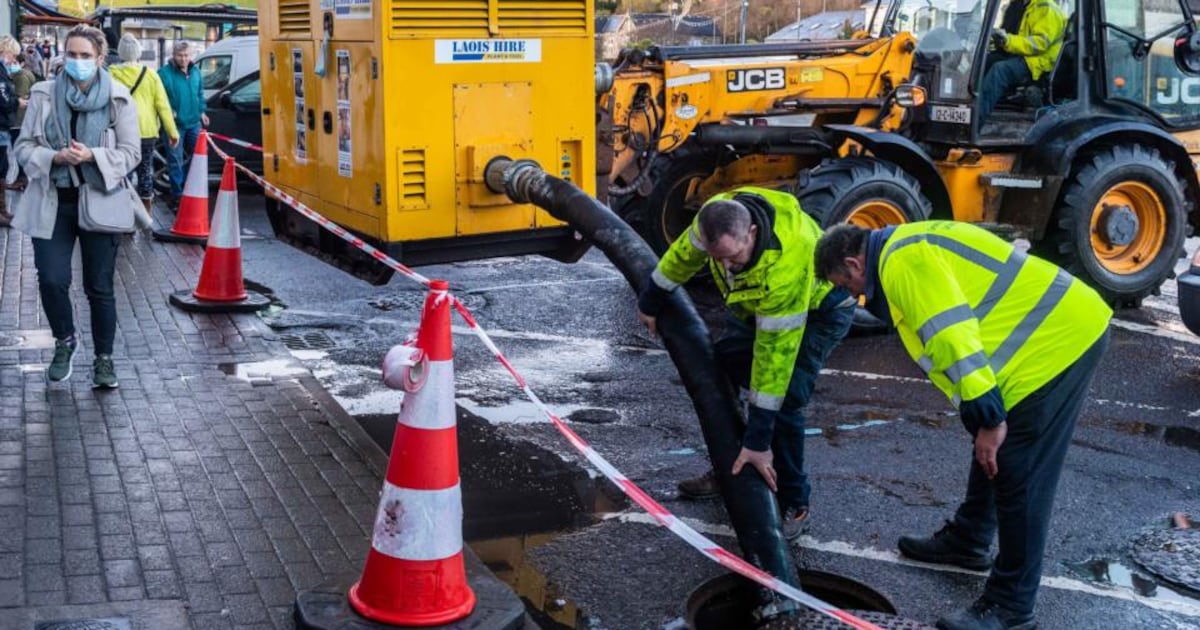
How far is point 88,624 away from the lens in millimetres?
4355

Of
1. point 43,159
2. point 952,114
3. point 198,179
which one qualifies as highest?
point 952,114

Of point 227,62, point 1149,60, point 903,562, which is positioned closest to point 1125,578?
point 903,562

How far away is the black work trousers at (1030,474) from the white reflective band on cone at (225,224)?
5.86m

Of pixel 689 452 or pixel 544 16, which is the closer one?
pixel 689 452

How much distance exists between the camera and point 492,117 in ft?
24.7

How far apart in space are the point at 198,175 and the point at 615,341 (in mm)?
4450

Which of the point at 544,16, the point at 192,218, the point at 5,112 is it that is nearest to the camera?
the point at 544,16

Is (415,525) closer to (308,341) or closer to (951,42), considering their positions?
(308,341)

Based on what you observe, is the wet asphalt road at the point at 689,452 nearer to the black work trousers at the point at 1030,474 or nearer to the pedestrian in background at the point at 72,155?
the black work trousers at the point at 1030,474

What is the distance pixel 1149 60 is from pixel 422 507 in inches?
333

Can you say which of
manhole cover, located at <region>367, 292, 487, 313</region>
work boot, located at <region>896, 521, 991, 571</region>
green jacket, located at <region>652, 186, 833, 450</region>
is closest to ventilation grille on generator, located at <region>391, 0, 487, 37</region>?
green jacket, located at <region>652, 186, 833, 450</region>

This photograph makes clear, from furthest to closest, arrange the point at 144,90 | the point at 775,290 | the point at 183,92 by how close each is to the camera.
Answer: the point at 183,92, the point at 144,90, the point at 775,290

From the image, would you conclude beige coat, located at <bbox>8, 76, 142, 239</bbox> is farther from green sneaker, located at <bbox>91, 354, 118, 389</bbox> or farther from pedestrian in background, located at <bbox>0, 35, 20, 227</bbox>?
pedestrian in background, located at <bbox>0, 35, 20, 227</bbox>

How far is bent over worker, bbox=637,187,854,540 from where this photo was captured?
199 inches
